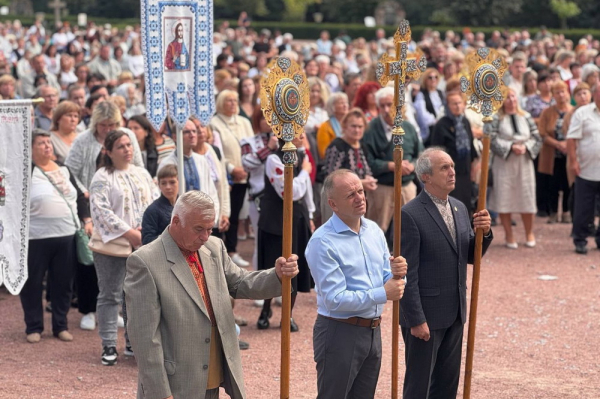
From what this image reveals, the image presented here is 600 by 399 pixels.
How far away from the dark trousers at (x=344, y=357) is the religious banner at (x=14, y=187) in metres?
2.99

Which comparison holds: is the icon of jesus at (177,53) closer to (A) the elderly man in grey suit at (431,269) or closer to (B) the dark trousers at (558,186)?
(A) the elderly man in grey suit at (431,269)

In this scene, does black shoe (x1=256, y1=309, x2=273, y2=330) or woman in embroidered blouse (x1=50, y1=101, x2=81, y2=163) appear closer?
black shoe (x1=256, y1=309, x2=273, y2=330)

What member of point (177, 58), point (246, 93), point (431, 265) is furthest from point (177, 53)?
point (246, 93)

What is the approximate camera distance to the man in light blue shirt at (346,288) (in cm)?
570

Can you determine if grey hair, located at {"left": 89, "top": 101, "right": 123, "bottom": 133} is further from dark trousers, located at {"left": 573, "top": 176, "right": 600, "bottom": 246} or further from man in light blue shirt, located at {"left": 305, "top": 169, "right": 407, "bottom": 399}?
dark trousers, located at {"left": 573, "top": 176, "right": 600, "bottom": 246}

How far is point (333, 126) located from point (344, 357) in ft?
20.0

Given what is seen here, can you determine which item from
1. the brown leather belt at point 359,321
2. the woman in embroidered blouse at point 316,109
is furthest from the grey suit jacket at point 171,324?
the woman in embroidered blouse at point 316,109

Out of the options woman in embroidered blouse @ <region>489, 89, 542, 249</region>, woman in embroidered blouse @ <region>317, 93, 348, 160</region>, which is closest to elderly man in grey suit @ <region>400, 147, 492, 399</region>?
woman in embroidered blouse @ <region>317, 93, 348, 160</region>

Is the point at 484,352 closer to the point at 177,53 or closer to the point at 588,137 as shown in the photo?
the point at 177,53

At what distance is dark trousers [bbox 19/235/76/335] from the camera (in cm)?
905

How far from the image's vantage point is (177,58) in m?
8.70

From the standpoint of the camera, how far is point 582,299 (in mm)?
10797

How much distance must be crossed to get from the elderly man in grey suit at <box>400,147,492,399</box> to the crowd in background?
0.83 m

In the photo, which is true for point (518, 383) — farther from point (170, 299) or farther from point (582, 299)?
point (170, 299)
